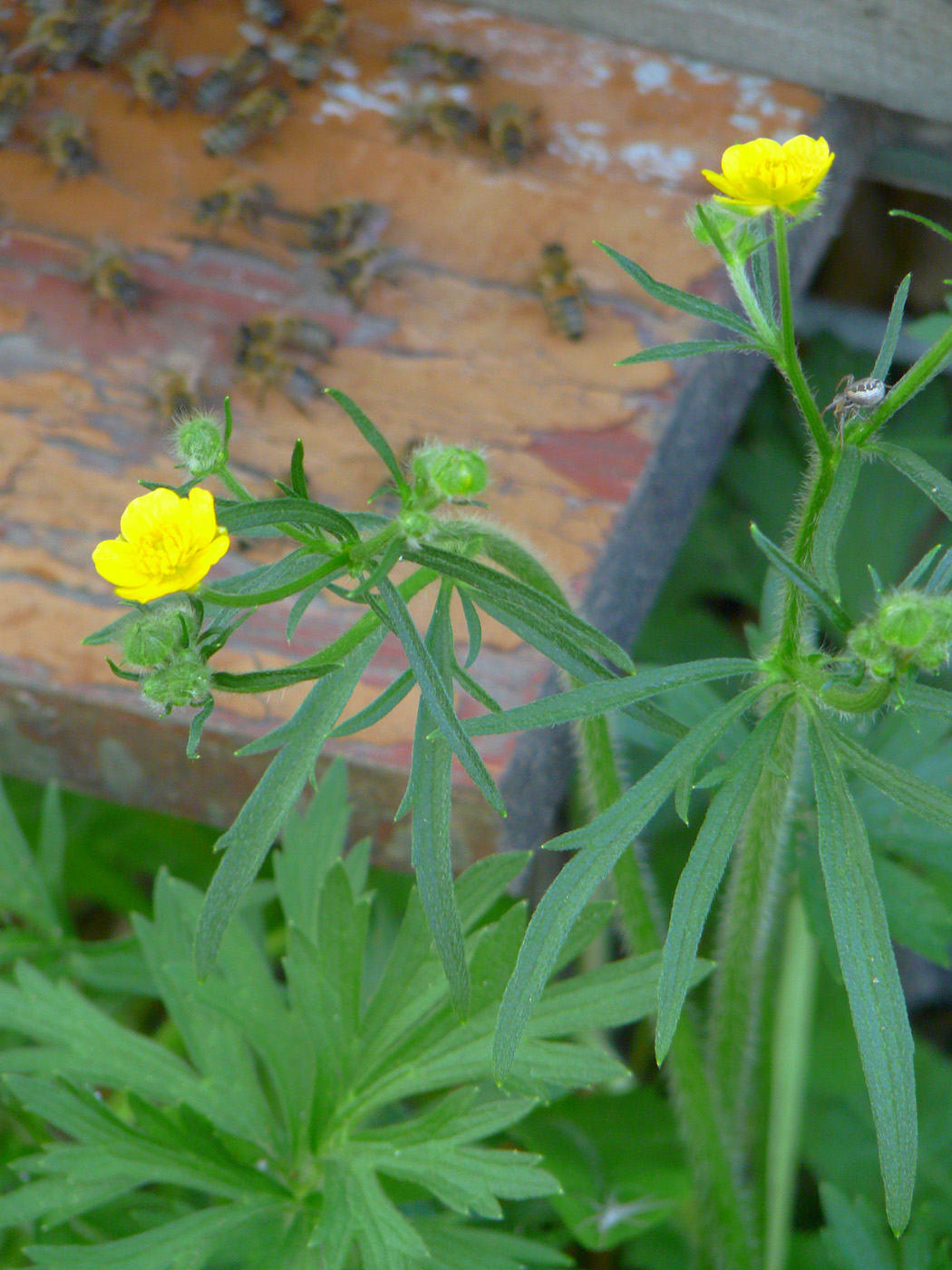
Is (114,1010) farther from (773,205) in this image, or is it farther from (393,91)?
(773,205)

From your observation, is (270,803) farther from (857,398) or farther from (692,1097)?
(692,1097)

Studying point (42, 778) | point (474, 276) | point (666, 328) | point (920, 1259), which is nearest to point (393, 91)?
point (474, 276)

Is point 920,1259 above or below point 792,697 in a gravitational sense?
below

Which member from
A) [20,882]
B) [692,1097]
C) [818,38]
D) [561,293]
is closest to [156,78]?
[561,293]

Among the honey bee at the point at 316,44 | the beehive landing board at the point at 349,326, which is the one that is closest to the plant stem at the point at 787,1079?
the beehive landing board at the point at 349,326

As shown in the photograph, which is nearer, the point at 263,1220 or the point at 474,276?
the point at 263,1220

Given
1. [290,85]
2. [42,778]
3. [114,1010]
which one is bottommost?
[114,1010]

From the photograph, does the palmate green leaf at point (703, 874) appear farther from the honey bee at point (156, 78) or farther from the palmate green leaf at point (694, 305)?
the honey bee at point (156, 78)
